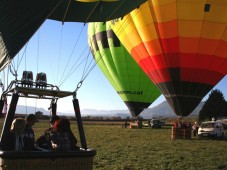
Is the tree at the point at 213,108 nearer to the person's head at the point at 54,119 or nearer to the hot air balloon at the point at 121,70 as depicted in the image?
the hot air balloon at the point at 121,70

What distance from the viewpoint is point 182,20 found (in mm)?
17609

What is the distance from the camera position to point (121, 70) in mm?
26266

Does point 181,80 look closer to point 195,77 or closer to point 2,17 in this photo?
point 195,77

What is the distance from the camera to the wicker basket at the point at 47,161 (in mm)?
5133

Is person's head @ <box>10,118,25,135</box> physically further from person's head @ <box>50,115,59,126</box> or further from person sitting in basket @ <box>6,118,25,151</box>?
person's head @ <box>50,115,59,126</box>

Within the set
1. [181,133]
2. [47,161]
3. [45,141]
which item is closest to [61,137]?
[47,161]

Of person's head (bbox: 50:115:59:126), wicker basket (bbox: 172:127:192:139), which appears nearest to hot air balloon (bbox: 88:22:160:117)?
wicker basket (bbox: 172:127:192:139)

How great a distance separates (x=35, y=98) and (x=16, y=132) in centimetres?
84

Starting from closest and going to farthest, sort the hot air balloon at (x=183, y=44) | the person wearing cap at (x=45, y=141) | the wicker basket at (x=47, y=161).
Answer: the wicker basket at (x=47, y=161)
the person wearing cap at (x=45, y=141)
the hot air balloon at (x=183, y=44)

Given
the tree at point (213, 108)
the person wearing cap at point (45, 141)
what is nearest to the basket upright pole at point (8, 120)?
the person wearing cap at point (45, 141)

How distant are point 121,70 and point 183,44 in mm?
8641

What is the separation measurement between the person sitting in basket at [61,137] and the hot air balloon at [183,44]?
12.9 metres

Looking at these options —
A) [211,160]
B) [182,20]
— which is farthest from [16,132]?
[182,20]

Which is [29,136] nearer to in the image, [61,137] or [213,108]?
[61,137]
